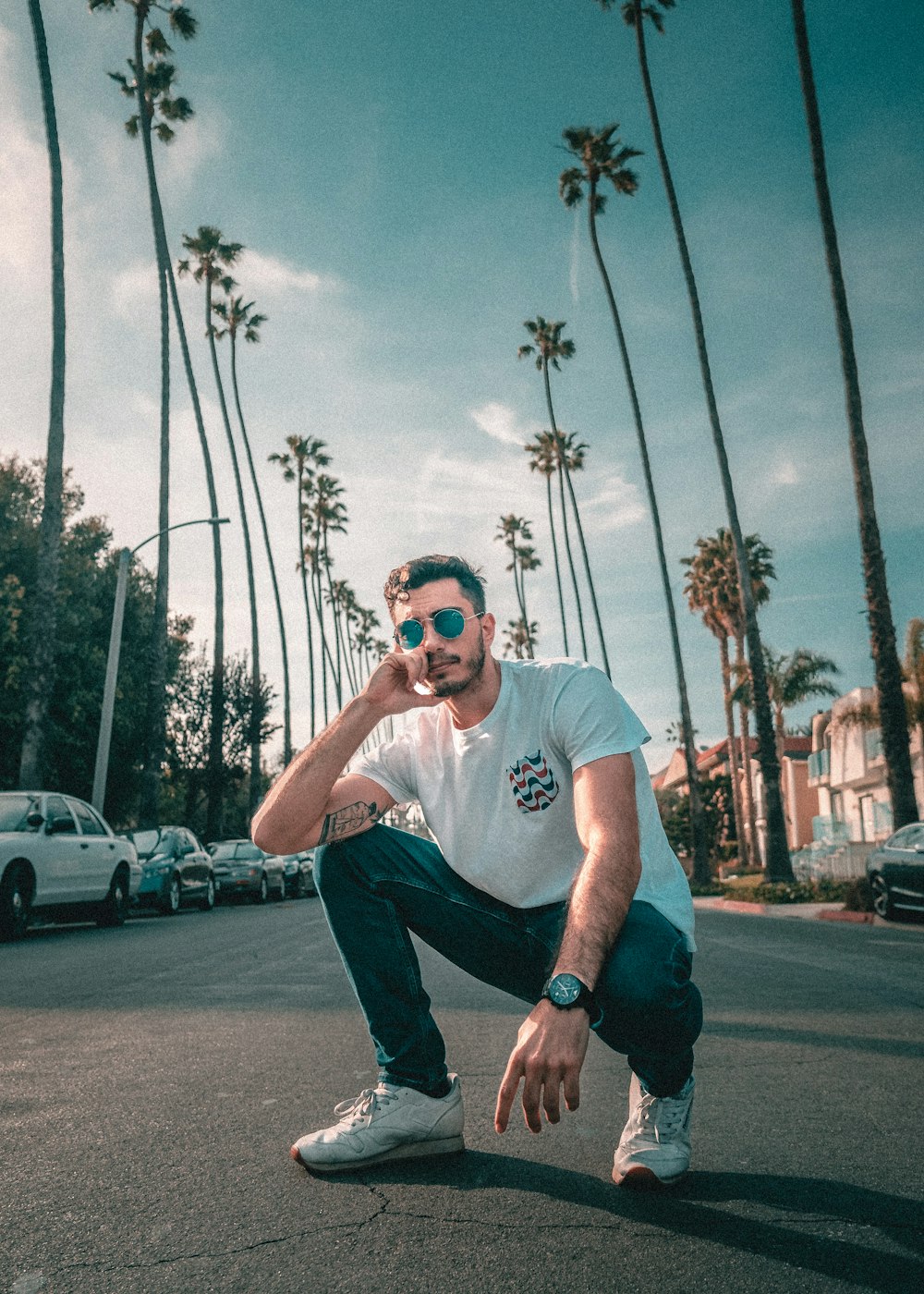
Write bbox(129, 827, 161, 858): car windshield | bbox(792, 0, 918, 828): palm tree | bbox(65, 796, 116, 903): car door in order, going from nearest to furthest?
1. bbox(65, 796, 116, 903): car door
2. bbox(792, 0, 918, 828): palm tree
3. bbox(129, 827, 161, 858): car windshield

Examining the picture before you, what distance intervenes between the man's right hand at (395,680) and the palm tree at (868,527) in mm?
16056

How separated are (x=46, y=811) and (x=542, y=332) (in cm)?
4032

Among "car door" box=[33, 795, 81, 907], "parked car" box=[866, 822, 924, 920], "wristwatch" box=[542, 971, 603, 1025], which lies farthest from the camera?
"parked car" box=[866, 822, 924, 920]

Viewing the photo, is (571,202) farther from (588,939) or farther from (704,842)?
(588,939)

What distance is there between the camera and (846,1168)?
3.12 meters

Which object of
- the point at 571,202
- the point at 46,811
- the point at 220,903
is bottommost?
the point at 220,903

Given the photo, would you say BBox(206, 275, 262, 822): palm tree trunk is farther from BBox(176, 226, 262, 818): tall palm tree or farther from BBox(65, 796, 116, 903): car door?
BBox(65, 796, 116, 903): car door

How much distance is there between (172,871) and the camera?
19562 mm

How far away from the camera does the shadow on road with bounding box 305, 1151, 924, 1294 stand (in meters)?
2.40

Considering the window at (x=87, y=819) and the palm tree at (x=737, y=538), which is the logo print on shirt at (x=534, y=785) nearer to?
the window at (x=87, y=819)

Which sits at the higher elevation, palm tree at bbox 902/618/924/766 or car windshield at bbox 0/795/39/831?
palm tree at bbox 902/618/924/766

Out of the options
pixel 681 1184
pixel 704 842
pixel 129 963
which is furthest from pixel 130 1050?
pixel 704 842

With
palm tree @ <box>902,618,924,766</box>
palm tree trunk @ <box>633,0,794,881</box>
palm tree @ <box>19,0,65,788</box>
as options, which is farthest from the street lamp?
palm tree @ <box>902,618,924,766</box>

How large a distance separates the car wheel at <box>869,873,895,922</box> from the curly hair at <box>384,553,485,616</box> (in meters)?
14.2
